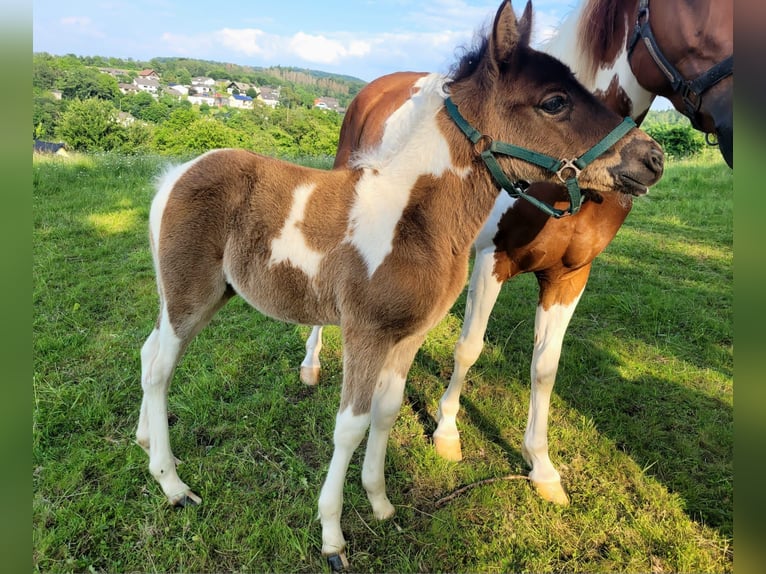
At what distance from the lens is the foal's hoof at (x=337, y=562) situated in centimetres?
199

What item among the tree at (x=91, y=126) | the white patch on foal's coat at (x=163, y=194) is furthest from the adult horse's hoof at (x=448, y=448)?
the tree at (x=91, y=126)

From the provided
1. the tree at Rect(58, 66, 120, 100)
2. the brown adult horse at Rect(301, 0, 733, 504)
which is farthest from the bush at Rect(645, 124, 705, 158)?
the tree at Rect(58, 66, 120, 100)

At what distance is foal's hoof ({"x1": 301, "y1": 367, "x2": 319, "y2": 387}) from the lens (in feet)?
10.6

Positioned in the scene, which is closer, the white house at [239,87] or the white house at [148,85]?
the white house at [239,87]

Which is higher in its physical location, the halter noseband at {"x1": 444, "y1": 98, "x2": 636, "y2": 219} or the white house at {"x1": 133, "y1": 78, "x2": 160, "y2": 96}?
the halter noseband at {"x1": 444, "y1": 98, "x2": 636, "y2": 219}

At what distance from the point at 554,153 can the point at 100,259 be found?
16.5ft

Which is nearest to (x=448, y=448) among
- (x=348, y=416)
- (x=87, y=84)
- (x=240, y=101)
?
(x=348, y=416)

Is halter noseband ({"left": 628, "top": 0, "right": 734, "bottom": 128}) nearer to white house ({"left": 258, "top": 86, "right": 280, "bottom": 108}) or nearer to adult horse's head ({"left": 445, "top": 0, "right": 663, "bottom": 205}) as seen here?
adult horse's head ({"left": 445, "top": 0, "right": 663, "bottom": 205})

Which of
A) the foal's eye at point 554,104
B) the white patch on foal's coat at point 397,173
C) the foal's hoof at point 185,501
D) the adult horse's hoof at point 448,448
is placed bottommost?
the foal's hoof at point 185,501

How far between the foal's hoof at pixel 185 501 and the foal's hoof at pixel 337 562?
720 mm

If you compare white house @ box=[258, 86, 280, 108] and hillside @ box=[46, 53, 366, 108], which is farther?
white house @ box=[258, 86, 280, 108]

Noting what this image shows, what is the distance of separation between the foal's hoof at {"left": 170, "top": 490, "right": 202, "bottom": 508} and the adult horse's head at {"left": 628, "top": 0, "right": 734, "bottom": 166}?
2695 mm

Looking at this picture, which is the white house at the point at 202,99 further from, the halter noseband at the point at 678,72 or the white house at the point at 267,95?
the halter noseband at the point at 678,72
